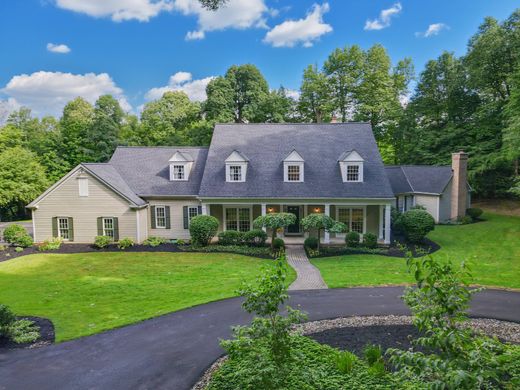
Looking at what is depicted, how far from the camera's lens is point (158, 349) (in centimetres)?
864

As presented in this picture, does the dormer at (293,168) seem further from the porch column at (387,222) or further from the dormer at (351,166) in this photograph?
the porch column at (387,222)

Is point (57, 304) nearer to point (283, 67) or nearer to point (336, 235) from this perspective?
point (336, 235)

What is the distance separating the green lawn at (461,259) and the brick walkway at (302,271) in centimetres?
40

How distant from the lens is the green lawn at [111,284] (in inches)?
429

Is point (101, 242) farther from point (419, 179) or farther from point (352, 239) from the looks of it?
point (419, 179)

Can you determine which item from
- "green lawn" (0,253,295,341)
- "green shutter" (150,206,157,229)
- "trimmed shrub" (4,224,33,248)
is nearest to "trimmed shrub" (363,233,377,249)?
"green lawn" (0,253,295,341)

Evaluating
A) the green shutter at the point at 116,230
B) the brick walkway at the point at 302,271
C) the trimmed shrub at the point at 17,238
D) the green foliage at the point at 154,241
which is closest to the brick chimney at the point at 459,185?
the brick walkway at the point at 302,271

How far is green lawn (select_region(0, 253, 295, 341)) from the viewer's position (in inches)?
429

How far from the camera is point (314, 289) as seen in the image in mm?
13305

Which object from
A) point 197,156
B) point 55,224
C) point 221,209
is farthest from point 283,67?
point 55,224

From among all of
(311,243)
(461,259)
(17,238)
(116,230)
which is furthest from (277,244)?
(17,238)

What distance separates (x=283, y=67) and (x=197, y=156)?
12765 mm

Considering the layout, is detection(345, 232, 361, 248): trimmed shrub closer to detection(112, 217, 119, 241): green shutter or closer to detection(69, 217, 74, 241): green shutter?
detection(112, 217, 119, 241): green shutter

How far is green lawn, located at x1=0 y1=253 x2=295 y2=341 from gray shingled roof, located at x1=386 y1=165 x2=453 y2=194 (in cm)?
1825
